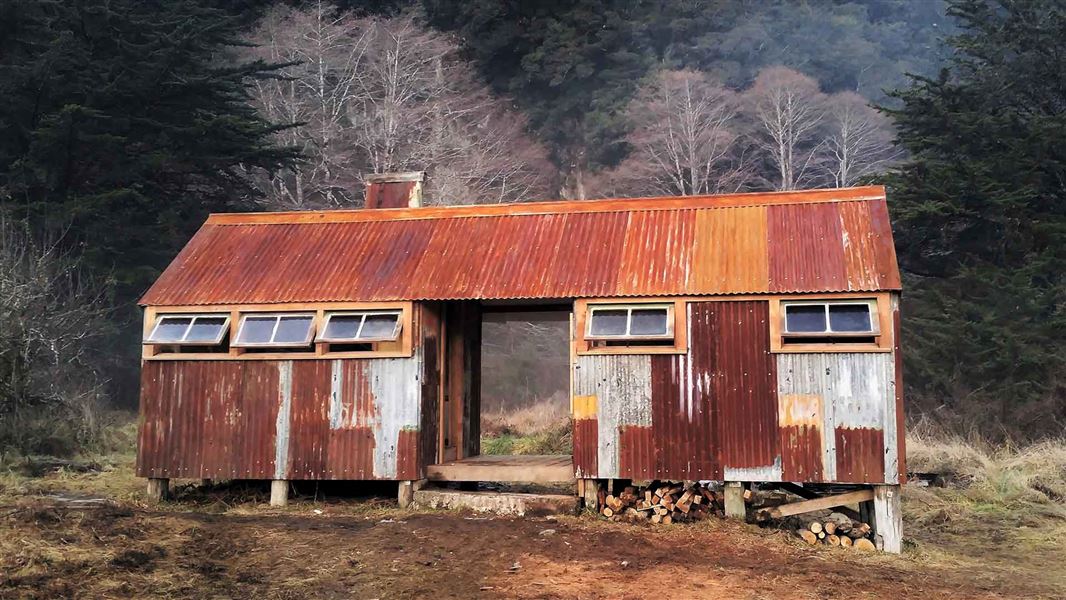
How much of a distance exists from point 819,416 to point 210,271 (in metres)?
8.51

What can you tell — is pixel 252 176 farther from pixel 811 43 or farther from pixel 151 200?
pixel 811 43

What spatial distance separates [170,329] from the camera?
11.9 meters

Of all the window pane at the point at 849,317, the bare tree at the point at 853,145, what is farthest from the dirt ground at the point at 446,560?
the bare tree at the point at 853,145

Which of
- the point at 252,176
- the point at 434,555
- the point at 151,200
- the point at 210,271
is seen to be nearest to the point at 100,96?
the point at 151,200

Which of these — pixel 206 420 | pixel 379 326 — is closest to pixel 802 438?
pixel 379 326

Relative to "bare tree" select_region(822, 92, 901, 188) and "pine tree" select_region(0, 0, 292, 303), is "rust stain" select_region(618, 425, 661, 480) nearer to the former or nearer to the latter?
"pine tree" select_region(0, 0, 292, 303)

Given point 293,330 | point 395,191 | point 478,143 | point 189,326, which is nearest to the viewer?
point 293,330

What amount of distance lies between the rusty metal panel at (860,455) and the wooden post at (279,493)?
7.07m

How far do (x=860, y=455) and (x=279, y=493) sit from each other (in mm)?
7404

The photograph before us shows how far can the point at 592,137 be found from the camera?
35.4 meters

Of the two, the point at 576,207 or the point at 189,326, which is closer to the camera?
the point at 189,326

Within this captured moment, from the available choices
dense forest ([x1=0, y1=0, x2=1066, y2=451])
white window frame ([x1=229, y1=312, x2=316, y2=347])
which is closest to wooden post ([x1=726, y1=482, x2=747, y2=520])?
white window frame ([x1=229, y1=312, x2=316, y2=347])

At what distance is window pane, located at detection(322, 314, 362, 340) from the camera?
11453 millimetres

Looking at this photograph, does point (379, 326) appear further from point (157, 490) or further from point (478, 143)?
point (478, 143)
